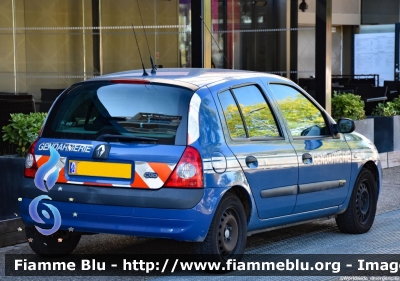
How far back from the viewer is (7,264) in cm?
748

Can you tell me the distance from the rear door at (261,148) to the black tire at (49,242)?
5.01ft

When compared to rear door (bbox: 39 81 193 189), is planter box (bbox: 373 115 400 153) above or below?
below

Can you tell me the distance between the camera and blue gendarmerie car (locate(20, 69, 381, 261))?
6.68m

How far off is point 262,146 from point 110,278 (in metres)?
1.63

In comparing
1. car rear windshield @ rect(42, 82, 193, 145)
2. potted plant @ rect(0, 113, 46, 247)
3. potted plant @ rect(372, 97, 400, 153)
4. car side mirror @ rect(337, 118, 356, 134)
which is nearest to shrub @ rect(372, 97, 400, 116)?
potted plant @ rect(372, 97, 400, 153)

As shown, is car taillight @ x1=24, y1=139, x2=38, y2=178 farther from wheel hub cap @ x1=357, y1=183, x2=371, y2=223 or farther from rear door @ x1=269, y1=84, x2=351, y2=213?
wheel hub cap @ x1=357, y1=183, x2=371, y2=223

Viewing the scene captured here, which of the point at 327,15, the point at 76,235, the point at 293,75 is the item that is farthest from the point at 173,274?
the point at 293,75

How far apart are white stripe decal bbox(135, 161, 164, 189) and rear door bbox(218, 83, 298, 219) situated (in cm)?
75

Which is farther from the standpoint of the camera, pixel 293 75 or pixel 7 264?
pixel 293 75

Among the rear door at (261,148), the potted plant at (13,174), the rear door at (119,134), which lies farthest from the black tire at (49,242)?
the rear door at (261,148)

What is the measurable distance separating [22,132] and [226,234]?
3146 millimetres

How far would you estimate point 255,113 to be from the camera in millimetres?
7715

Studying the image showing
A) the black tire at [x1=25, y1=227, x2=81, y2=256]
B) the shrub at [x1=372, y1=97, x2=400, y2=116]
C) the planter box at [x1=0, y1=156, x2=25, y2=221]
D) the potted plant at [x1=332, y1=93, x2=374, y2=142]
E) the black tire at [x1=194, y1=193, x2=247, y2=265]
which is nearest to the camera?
the black tire at [x1=194, y1=193, x2=247, y2=265]

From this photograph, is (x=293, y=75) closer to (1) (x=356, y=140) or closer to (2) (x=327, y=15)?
(2) (x=327, y=15)
